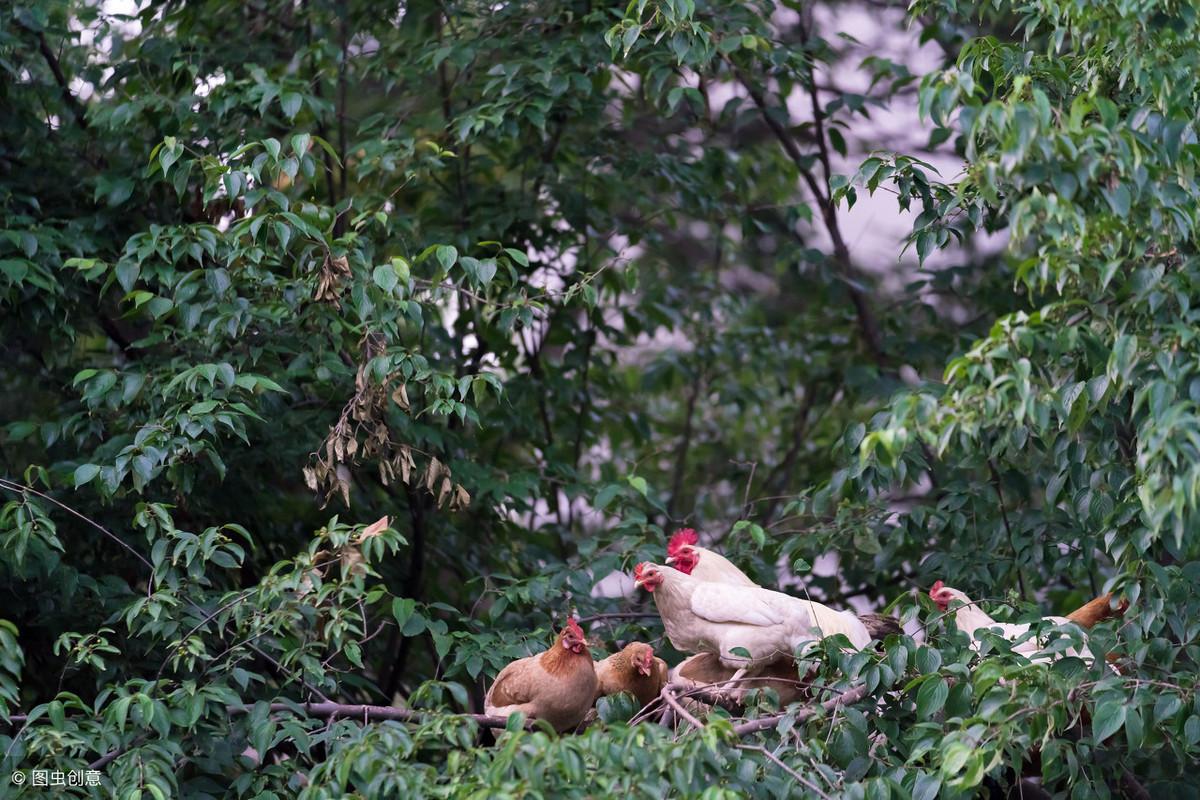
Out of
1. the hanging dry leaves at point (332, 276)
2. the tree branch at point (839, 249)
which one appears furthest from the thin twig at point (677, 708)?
the tree branch at point (839, 249)

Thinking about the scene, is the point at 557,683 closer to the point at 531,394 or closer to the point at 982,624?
the point at 982,624

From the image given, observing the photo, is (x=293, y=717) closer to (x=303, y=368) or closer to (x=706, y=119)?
(x=303, y=368)

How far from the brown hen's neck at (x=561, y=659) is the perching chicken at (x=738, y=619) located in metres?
0.28

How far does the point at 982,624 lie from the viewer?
4.08 meters

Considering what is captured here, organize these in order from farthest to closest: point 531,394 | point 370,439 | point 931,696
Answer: point 531,394 < point 370,439 < point 931,696

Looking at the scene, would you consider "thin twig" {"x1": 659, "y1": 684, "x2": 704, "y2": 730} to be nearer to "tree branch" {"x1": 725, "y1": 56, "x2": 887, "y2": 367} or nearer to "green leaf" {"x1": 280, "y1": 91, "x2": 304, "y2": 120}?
"green leaf" {"x1": 280, "y1": 91, "x2": 304, "y2": 120}

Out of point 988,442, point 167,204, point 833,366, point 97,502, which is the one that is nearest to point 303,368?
point 97,502

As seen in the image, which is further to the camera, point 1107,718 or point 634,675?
point 634,675

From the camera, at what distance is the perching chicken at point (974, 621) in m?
3.81

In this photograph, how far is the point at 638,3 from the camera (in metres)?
4.05

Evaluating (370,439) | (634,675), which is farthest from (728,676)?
(370,439)

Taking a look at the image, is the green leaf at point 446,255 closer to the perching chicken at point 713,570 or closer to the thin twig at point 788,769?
the perching chicken at point 713,570

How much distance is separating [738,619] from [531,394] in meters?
2.05

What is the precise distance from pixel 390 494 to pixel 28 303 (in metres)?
1.56
